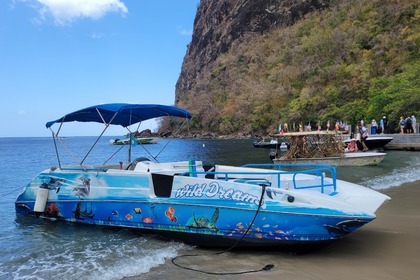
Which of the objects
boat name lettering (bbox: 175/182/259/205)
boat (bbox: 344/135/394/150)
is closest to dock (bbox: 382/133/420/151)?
boat (bbox: 344/135/394/150)

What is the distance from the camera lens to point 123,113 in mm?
11125

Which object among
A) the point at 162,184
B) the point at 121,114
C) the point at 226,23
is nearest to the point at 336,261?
the point at 162,184

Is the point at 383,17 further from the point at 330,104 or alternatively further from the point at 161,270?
the point at 161,270

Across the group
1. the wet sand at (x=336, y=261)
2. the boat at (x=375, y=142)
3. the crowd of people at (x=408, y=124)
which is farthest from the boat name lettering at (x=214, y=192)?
the crowd of people at (x=408, y=124)

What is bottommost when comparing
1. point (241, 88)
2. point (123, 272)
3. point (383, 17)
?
point (123, 272)

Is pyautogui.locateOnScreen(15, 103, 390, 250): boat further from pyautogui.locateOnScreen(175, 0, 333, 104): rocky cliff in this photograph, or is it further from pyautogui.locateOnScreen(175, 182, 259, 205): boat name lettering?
pyautogui.locateOnScreen(175, 0, 333, 104): rocky cliff

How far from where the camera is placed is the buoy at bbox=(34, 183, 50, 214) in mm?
9938

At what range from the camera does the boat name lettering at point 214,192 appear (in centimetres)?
688

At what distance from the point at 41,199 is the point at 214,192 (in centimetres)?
543

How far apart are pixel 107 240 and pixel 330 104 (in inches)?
2084

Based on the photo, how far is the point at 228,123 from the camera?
94500 mm

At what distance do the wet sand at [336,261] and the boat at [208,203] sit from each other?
0.99 ft

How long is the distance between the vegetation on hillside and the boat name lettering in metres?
36.2

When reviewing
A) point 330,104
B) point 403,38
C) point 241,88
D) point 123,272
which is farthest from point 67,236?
point 241,88
